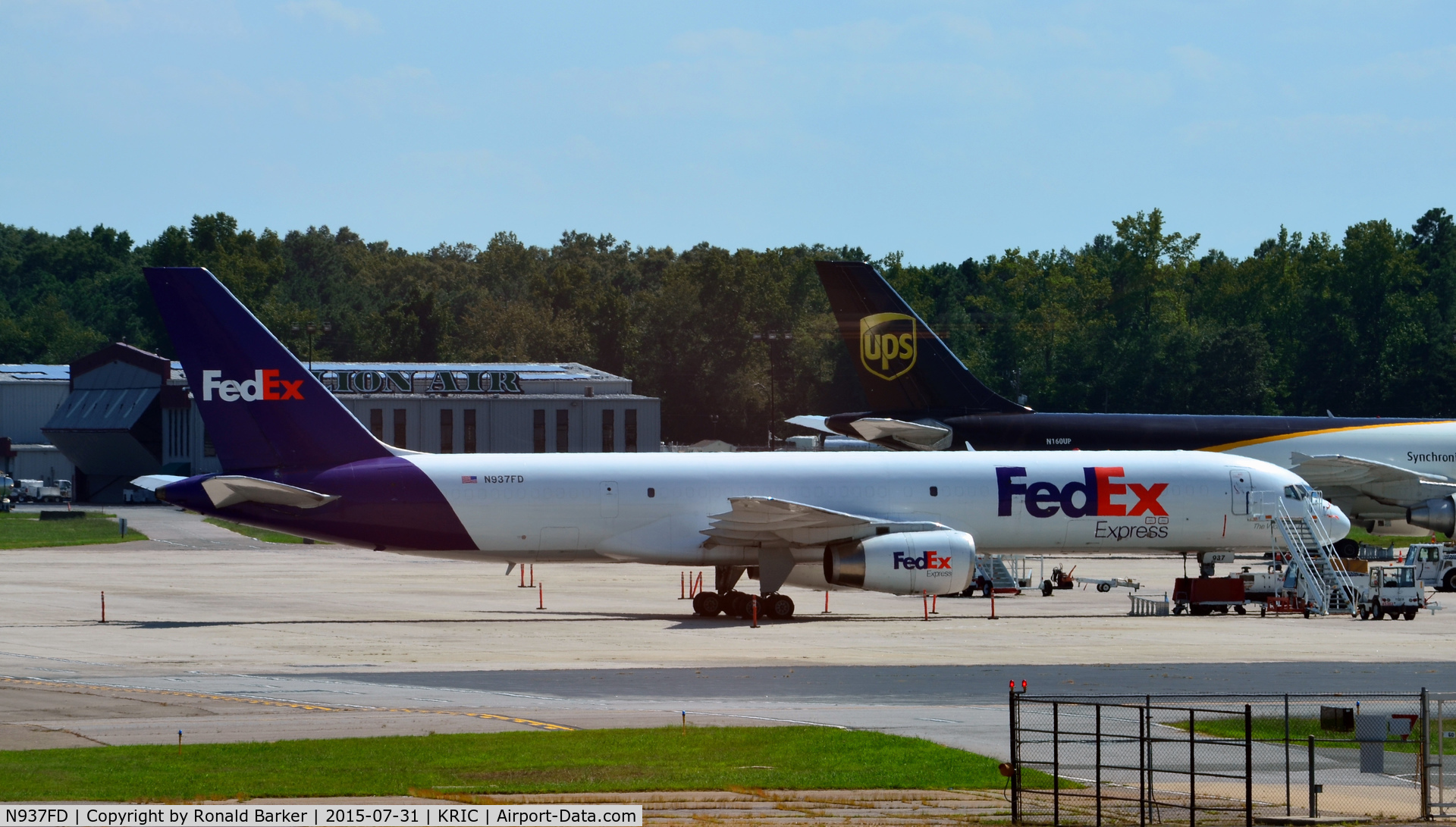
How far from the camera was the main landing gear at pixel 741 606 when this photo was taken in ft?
129

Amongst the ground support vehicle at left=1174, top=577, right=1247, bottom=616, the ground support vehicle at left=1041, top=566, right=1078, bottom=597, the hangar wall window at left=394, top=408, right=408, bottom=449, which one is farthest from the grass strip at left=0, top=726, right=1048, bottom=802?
the hangar wall window at left=394, top=408, right=408, bottom=449

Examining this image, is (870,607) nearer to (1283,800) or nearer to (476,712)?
(476,712)

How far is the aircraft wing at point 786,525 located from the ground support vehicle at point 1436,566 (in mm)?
19824

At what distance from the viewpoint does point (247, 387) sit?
38969 millimetres

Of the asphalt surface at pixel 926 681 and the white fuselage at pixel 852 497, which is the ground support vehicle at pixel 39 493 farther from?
the asphalt surface at pixel 926 681

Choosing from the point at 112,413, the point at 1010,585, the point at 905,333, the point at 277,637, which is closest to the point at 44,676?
the point at 277,637

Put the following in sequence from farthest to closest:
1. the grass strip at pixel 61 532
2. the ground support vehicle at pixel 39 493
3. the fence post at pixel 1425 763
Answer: the ground support vehicle at pixel 39 493
the grass strip at pixel 61 532
the fence post at pixel 1425 763

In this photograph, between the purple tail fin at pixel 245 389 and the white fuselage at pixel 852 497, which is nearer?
the purple tail fin at pixel 245 389

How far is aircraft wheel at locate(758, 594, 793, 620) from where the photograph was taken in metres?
39.3

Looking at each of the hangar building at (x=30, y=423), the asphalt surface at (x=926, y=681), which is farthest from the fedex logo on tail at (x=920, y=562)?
the hangar building at (x=30, y=423)

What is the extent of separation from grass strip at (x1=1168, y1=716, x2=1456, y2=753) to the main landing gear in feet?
55.3

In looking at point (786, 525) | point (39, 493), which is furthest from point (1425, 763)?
point (39, 493)

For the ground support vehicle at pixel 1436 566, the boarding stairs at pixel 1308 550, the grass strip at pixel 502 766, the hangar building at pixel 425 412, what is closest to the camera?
the grass strip at pixel 502 766

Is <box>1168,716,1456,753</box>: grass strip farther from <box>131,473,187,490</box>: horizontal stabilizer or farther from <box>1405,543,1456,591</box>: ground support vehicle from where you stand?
<box>1405,543,1456,591</box>: ground support vehicle
